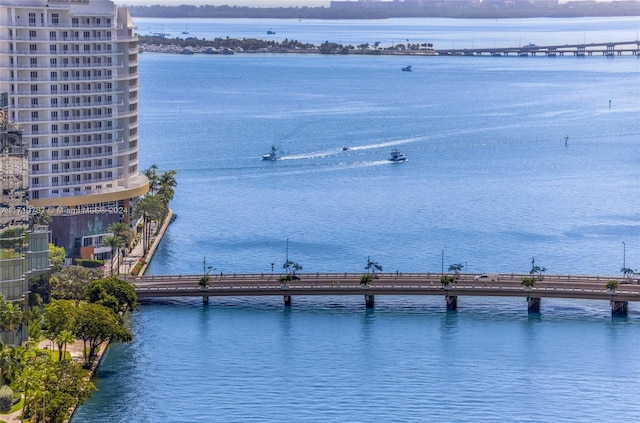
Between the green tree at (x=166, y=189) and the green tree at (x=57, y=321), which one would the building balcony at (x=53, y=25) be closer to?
the green tree at (x=166, y=189)

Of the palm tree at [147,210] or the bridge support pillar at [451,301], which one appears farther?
the palm tree at [147,210]

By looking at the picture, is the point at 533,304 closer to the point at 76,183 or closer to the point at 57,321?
the point at 57,321

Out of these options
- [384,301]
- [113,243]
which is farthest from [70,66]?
[384,301]

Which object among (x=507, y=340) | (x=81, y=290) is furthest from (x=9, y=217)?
(x=507, y=340)

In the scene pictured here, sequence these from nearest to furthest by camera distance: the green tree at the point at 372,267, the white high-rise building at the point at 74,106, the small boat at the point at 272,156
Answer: the green tree at the point at 372,267 < the white high-rise building at the point at 74,106 < the small boat at the point at 272,156

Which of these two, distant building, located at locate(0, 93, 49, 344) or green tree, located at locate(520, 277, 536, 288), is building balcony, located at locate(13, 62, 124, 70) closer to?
distant building, located at locate(0, 93, 49, 344)

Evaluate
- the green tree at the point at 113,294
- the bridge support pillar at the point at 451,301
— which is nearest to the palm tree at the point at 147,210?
the green tree at the point at 113,294

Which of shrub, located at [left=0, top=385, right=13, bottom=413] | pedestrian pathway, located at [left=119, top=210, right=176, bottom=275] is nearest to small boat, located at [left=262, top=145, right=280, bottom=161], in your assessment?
pedestrian pathway, located at [left=119, top=210, right=176, bottom=275]
